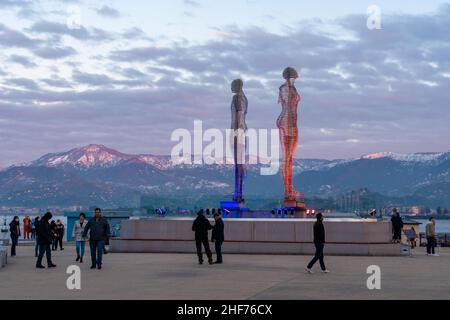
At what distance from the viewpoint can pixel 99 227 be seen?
22.7m

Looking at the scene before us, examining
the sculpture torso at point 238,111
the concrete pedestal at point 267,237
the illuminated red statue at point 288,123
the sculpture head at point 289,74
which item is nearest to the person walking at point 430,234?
the concrete pedestal at point 267,237

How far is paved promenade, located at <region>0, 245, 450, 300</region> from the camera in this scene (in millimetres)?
15805

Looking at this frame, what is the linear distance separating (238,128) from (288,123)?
4115 mm

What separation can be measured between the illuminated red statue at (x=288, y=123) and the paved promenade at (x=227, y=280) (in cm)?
1705

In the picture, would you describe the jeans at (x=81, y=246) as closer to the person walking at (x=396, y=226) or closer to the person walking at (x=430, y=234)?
the person walking at (x=430, y=234)

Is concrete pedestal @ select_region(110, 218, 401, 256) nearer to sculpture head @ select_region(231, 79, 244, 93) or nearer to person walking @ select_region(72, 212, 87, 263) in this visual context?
person walking @ select_region(72, 212, 87, 263)

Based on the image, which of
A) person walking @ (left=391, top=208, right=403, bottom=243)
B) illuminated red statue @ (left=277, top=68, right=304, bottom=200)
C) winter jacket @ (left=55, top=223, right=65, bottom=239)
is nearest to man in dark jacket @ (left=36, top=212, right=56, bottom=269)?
winter jacket @ (left=55, top=223, right=65, bottom=239)

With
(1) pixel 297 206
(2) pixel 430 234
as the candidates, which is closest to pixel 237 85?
(1) pixel 297 206

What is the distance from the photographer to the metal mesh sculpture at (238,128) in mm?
46625

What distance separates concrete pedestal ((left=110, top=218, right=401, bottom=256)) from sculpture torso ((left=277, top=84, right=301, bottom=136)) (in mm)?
12808

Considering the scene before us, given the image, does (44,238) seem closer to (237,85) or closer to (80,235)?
(80,235)
